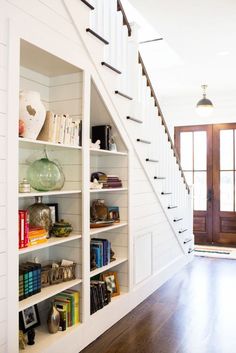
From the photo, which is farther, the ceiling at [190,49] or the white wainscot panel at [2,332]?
the ceiling at [190,49]

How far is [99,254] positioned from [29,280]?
82 centimetres

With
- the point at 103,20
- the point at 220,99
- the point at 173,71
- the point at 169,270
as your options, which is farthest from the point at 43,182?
the point at 220,99

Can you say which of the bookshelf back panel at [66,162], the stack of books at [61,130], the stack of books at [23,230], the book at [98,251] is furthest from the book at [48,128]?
the book at [98,251]

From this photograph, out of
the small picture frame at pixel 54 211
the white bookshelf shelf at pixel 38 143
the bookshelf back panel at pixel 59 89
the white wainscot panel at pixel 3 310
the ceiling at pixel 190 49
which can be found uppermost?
the ceiling at pixel 190 49

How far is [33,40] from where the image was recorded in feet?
6.95

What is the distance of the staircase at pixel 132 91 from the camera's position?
278 cm

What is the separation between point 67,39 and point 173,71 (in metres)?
3.25

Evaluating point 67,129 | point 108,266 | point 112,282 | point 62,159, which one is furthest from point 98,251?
point 67,129

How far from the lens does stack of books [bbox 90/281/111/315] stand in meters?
2.78

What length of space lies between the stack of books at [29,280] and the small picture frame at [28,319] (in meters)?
0.23

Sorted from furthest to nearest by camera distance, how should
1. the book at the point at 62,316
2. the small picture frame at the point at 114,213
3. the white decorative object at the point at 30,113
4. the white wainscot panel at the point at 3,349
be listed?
the small picture frame at the point at 114,213 < the book at the point at 62,316 < the white decorative object at the point at 30,113 < the white wainscot panel at the point at 3,349

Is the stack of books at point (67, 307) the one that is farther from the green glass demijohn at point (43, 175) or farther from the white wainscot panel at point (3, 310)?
the green glass demijohn at point (43, 175)

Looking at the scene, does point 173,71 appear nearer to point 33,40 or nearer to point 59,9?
point 59,9

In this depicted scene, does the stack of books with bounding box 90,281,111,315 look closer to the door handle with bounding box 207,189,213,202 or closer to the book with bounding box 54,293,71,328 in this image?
the book with bounding box 54,293,71,328
